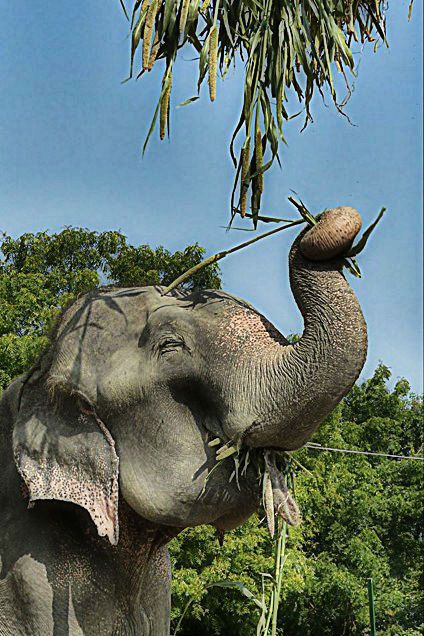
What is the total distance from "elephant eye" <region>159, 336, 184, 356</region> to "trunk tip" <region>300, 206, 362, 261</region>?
1.40ft

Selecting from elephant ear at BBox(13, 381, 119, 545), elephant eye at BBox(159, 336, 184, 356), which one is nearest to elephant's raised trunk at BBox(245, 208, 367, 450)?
elephant eye at BBox(159, 336, 184, 356)

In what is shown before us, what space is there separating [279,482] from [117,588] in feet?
2.12

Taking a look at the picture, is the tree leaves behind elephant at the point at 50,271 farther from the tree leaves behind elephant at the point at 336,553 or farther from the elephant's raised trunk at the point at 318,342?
the elephant's raised trunk at the point at 318,342

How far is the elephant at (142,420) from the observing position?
78.2 inches

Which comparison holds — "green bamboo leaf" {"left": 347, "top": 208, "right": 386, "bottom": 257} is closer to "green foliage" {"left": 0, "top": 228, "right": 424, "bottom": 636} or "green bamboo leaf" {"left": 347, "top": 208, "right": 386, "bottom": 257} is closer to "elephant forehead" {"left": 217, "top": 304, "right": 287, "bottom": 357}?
"elephant forehead" {"left": 217, "top": 304, "right": 287, "bottom": 357}

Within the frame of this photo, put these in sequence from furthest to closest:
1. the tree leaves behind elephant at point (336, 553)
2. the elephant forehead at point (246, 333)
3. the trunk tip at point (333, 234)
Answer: the tree leaves behind elephant at point (336, 553) < the elephant forehead at point (246, 333) < the trunk tip at point (333, 234)

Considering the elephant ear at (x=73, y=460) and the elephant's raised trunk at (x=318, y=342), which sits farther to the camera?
the elephant ear at (x=73, y=460)

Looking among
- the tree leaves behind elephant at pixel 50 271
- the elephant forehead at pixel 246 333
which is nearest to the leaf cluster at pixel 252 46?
the elephant forehead at pixel 246 333

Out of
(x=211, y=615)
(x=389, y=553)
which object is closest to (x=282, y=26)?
(x=211, y=615)

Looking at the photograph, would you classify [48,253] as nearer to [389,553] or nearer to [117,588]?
[389,553]

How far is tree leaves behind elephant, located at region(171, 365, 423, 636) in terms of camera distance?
1236 centimetres

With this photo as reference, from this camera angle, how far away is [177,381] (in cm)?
220

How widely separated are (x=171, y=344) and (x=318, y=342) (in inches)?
16.7

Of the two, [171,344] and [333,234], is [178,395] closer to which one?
[171,344]
